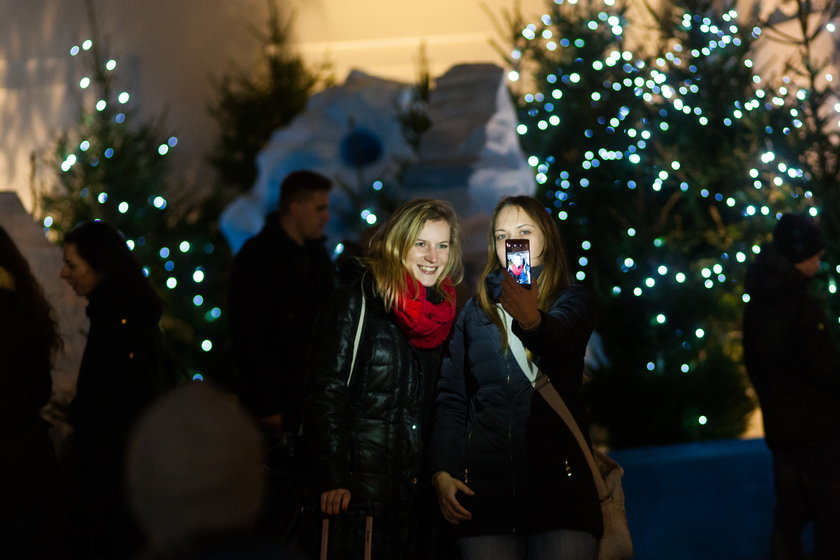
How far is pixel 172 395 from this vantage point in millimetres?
2070

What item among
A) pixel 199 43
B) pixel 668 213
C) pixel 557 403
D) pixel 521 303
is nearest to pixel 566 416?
pixel 557 403

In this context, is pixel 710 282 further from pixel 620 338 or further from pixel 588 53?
pixel 588 53

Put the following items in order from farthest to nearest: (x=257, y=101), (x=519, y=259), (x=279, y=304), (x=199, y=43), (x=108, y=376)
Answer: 1. (x=199, y=43)
2. (x=257, y=101)
3. (x=279, y=304)
4. (x=108, y=376)
5. (x=519, y=259)

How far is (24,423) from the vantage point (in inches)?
162

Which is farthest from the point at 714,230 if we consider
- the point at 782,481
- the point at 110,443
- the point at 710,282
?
the point at 110,443

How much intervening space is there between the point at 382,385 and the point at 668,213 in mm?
5429

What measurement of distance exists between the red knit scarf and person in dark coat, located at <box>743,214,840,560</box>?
1938 millimetres

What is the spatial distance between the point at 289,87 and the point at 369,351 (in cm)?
885

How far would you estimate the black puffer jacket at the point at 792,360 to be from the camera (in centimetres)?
525

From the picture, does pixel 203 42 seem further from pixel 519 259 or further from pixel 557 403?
pixel 557 403

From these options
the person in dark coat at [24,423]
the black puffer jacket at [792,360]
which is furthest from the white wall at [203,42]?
the person in dark coat at [24,423]

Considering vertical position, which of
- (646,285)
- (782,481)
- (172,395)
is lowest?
(782,481)

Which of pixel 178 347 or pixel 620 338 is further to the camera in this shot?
pixel 178 347

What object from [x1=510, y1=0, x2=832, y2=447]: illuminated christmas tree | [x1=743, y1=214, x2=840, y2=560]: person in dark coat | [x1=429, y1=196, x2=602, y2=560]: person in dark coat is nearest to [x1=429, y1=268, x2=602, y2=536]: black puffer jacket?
[x1=429, y1=196, x2=602, y2=560]: person in dark coat
